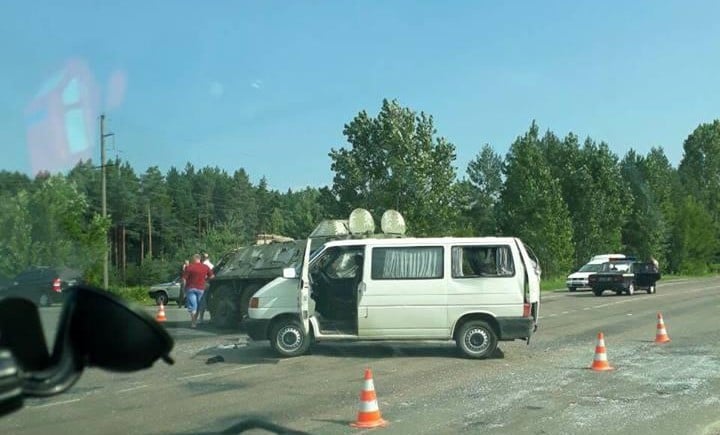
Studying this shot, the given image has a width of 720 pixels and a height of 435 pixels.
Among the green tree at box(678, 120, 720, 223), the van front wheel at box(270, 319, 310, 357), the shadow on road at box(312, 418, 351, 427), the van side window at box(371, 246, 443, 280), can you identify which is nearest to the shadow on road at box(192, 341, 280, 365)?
the van front wheel at box(270, 319, 310, 357)

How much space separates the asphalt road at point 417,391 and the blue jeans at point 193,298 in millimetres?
2800

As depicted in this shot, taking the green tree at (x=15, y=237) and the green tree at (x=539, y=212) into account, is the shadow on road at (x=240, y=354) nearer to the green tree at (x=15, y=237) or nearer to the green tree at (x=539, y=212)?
the green tree at (x=15, y=237)

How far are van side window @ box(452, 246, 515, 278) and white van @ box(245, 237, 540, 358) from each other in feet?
0.05

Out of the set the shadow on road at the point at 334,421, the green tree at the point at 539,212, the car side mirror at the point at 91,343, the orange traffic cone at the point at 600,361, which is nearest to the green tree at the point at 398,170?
the green tree at the point at 539,212

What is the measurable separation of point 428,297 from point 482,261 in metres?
1.07

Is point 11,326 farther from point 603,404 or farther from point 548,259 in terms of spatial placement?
point 548,259

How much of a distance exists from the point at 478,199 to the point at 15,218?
81.5m

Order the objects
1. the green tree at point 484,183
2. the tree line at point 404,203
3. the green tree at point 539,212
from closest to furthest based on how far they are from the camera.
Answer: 1. the tree line at point 404,203
2. the green tree at point 539,212
3. the green tree at point 484,183

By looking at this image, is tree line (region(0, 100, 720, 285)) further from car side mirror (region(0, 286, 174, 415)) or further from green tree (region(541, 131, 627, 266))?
car side mirror (region(0, 286, 174, 415))

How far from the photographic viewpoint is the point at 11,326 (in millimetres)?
2562

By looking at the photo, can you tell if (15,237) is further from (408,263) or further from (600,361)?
(600,361)

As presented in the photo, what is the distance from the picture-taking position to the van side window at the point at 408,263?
45.8 ft

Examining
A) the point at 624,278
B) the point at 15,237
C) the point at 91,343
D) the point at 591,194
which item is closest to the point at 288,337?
the point at 15,237

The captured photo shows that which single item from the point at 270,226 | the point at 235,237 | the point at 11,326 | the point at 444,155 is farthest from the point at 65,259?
the point at 270,226
